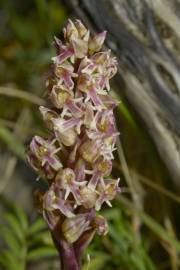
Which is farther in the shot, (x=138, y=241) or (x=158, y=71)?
(x=138, y=241)

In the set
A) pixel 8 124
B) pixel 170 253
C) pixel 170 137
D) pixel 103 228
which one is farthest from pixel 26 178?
pixel 103 228

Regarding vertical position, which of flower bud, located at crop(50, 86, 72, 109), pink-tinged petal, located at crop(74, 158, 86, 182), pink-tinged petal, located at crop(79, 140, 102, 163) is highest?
flower bud, located at crop(50, 86, 72, 109)

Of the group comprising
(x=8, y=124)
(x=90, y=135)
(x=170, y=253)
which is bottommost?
(x=170, y=253)

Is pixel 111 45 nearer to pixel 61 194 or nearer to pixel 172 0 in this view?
pixel 172 0

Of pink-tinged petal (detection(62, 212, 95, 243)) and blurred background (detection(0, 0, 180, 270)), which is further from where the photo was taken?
blurred background (detection(0, 0, 180, 270))

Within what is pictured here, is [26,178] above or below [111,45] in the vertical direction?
below

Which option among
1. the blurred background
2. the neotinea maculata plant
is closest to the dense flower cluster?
the neotinea maculata plant

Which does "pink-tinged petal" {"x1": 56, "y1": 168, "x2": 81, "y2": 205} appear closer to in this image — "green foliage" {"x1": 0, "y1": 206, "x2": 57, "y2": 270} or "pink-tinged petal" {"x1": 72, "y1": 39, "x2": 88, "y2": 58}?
"pink-tinged petal" {"x1": 72, "y1": 39, "x2": 88, "y2": 58}
